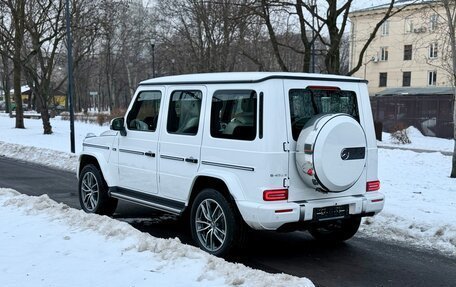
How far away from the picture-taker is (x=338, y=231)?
6.70m

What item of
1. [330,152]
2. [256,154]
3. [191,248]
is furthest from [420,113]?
[191,248]

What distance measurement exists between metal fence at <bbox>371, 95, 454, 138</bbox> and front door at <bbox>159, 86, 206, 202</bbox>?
22881 mm

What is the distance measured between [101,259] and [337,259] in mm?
2765

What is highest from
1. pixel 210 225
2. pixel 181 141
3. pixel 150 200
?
pixel 181 141

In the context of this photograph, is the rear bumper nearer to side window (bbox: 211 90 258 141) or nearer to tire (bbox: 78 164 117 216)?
side window (bbox: 211 90 258 141)

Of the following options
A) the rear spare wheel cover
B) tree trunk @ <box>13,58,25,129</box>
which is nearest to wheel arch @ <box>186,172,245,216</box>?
the rear spare wheel cover

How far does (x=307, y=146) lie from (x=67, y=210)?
366 centimetres

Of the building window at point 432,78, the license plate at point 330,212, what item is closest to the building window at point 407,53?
the building window at point 432,78

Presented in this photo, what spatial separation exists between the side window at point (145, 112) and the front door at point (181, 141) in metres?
0.27

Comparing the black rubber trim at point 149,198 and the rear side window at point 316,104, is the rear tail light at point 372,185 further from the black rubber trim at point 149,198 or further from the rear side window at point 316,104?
the black rubber trim at point 149,198

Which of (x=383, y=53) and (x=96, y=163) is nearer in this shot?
(x=96, y=163)

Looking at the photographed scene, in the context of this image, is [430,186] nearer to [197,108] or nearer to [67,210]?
[197,108]

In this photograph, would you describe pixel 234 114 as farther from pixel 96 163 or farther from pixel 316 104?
pixel 96 163

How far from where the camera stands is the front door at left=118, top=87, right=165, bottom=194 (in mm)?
6633
